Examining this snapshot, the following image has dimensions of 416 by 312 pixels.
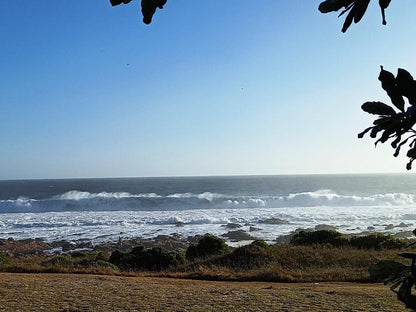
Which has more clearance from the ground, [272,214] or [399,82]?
[399,82]

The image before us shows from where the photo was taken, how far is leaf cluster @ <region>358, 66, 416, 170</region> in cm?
96

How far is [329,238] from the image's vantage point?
59.1ft

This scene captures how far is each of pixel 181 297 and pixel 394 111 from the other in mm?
7294

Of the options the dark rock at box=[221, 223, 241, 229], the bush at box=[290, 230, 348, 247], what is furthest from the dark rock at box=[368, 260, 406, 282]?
the dark rock at box=[221, 223, 241, 229]

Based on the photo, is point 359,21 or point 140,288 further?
point 140,288

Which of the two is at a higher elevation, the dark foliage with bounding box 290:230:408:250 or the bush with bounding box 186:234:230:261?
the dark foliage with bounding box 290:230:408:250

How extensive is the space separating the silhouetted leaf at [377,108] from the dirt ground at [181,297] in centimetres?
620

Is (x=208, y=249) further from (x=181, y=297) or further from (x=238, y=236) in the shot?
(x=238, y=236)

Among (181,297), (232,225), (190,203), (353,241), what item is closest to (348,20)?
(181,297)

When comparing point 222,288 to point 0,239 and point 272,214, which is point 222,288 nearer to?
point 0,239

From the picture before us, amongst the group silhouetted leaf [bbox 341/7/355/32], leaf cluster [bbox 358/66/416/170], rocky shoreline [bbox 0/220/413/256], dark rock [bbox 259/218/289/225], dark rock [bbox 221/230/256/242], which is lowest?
rocky shoreline [bbox 0/220/413/256]

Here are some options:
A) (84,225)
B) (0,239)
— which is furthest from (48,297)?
(84,225)

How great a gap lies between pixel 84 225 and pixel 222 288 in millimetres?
27517

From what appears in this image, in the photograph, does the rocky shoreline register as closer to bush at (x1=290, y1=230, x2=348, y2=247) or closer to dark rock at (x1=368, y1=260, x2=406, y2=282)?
bush at (x1=290, y1=230, x2=348, y2=247)
